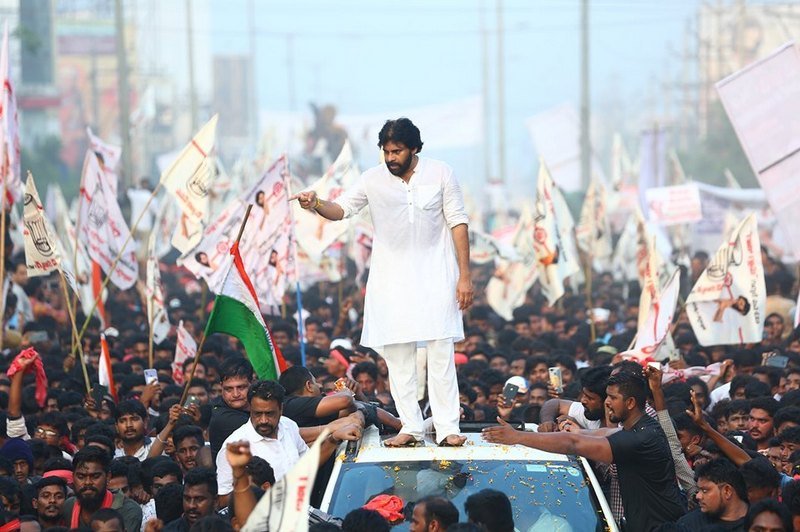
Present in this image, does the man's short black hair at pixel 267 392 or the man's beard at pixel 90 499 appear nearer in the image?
the man's short black hair at pixel 267 392

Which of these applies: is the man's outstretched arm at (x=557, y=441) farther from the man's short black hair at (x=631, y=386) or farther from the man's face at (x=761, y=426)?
the man's face at (x=761, y=426)

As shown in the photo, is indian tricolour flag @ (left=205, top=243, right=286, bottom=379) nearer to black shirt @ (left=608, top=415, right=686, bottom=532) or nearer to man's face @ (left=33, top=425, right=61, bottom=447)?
man's face @ (left=33, top=425, right=61, bottom=447)

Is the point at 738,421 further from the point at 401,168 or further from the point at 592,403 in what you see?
the point at 401,168

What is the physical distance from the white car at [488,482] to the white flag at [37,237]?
6.07 meters

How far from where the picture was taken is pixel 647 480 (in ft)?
Result: 22.4

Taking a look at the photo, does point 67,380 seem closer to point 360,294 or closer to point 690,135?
point 360,294

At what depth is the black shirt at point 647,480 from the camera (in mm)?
6738

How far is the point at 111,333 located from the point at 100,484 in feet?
24.8

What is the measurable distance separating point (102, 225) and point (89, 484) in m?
7.18

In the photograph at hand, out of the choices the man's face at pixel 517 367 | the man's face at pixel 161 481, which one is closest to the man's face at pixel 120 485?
the man's face at pixel 161 481

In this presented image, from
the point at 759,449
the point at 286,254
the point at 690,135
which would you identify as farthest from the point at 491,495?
the point at 690,135

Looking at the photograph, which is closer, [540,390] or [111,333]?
[540,390]

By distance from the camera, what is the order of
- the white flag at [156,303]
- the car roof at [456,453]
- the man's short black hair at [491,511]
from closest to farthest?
the man's short black hair at [491,511] → the car roof at [456,453] → the white flag at [156,303]

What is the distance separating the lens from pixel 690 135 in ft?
259
